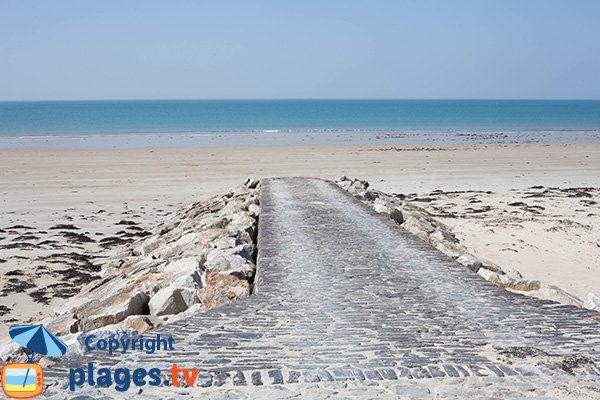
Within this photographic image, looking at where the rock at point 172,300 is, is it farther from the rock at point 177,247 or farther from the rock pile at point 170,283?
the rock at point 177,247

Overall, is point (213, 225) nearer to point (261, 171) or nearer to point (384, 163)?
point (261, 171)

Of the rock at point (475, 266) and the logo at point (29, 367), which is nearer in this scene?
the logo at point (29, 367)

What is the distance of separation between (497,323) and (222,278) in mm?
2755

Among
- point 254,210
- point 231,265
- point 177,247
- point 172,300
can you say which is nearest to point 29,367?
point 172,300

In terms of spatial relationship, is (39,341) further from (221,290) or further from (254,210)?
(254,210)

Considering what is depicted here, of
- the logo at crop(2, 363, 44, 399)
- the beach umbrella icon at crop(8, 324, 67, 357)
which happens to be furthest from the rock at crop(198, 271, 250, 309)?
the logo at crop(2, 363, 44, 399)

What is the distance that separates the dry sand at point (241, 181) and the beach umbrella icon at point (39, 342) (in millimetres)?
3540

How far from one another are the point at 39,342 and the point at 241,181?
17.2 meters

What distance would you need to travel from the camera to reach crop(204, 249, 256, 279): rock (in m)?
7.10

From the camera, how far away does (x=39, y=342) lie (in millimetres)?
4895

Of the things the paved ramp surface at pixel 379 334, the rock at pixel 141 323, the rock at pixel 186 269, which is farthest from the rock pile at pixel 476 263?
the rock at pixel 141 323

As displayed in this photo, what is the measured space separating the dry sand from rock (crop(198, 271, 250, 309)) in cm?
305

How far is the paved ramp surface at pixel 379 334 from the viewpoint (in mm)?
4332

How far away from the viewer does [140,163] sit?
27.3m
